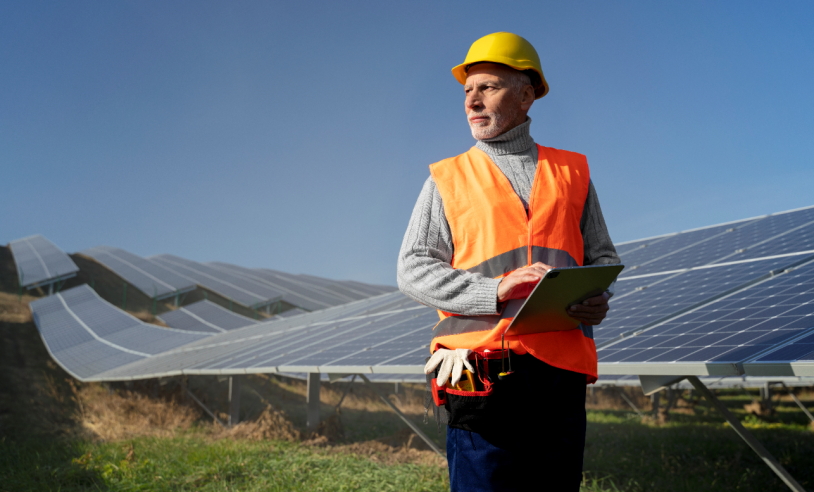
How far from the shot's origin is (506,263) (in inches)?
63.6

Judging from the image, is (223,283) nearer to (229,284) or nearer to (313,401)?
(229,284)

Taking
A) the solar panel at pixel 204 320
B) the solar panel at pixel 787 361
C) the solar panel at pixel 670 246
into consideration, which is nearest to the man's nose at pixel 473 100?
the solar panel at pixel 787 361

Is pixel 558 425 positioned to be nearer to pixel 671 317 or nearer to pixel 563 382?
pixel 563 382

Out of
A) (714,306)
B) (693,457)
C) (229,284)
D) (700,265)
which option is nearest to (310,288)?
(229,284)

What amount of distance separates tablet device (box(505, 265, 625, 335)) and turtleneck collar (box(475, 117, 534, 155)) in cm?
58

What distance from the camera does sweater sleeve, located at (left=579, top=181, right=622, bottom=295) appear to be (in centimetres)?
184

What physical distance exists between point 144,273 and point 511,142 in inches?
1045

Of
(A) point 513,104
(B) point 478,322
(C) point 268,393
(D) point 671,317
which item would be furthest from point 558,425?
(C) point 268,393

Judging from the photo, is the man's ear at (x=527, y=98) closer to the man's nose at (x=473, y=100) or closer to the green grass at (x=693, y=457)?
the man's nose at (x=473, y=100)

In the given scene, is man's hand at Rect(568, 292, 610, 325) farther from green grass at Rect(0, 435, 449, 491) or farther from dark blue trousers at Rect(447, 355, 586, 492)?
green grass at Rect(0, 435, 449, 491)

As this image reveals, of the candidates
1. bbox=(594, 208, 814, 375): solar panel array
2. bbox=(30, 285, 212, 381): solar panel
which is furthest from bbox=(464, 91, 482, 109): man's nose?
bbox=(30, 285, 212, 381): solar panel

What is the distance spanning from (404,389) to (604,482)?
A: 1239 cm

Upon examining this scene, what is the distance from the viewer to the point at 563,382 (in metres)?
1.58

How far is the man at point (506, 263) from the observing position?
151 centimetres
